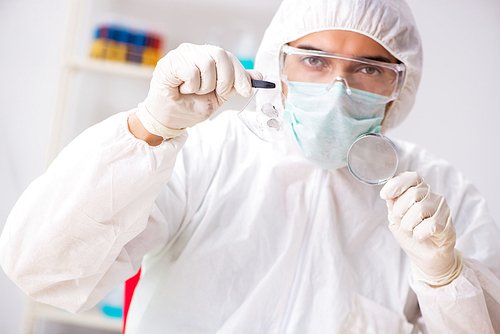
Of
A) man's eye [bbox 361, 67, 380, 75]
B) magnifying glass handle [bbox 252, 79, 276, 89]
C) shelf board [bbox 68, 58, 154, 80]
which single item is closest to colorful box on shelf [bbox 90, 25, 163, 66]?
shelf board [bbox 68, 58, 154, 80]

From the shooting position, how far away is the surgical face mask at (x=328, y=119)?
1046mm

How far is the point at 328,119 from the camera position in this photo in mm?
1044

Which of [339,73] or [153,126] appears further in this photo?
[339,73]

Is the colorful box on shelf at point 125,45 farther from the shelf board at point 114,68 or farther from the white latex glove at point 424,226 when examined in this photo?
the white latex glove at point 424,226

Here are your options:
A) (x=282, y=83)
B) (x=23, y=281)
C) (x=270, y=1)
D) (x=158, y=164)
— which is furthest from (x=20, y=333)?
(x=270, y=1)

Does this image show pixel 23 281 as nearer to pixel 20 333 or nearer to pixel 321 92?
pixel 321 92

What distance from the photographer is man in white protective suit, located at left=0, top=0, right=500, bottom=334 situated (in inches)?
32.4

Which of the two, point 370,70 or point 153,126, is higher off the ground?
point 370,70

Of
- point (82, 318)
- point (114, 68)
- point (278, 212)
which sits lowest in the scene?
point (82, 318)

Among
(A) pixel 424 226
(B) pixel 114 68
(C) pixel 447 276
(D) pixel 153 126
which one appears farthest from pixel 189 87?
(B) pixel 114 68

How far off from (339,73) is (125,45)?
1187mm

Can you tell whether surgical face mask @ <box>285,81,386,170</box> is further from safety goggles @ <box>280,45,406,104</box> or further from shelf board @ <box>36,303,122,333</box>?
shelf board @ <box>36,303,122,333</box>

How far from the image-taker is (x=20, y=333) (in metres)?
1.82

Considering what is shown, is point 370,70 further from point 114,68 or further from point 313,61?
point 114,68
